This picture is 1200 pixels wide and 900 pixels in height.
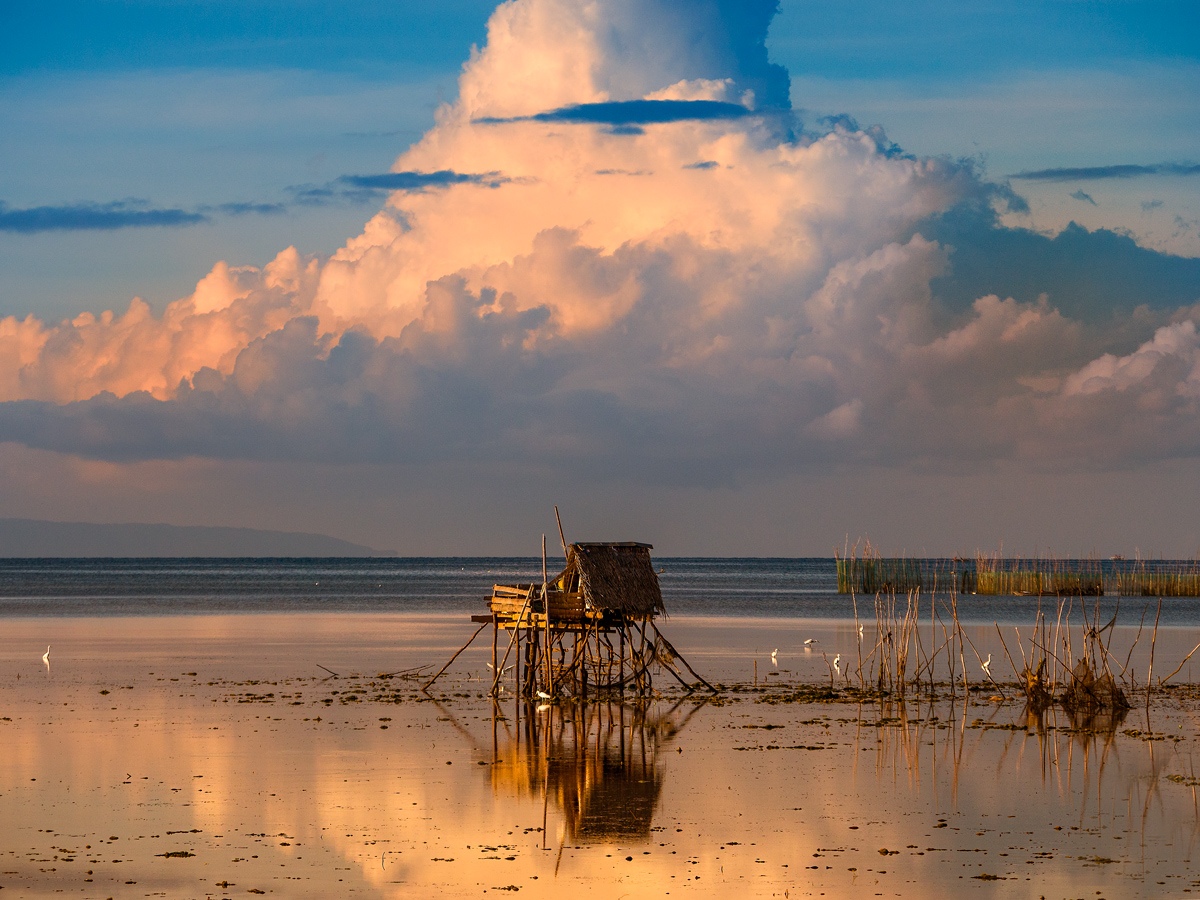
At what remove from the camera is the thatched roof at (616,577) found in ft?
90.5

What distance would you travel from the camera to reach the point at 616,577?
92.2 ft

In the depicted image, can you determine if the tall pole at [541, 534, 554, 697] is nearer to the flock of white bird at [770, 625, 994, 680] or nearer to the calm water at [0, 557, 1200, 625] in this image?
the flock of white bird at [770, 625, 994, 680]

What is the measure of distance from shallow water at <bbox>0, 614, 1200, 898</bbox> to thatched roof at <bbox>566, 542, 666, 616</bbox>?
202cm

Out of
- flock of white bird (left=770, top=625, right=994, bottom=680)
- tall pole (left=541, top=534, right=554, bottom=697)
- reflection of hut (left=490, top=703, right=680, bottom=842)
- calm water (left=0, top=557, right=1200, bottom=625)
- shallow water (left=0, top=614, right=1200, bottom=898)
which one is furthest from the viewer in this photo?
calm water (left=0, top=557, right=1200, bottom=625)

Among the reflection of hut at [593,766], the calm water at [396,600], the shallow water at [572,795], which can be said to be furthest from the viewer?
the calm water at [396,600]

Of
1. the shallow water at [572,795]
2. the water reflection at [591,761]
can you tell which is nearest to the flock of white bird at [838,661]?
the shallow water at [572,795]

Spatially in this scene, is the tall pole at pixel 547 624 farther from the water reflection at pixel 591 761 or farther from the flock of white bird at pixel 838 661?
the flock of white bird at pixel 838 661

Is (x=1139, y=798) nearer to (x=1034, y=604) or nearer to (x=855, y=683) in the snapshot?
(x=855, y=683)

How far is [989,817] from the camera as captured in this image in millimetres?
16844

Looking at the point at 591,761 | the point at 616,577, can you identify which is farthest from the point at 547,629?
the point at 591,761

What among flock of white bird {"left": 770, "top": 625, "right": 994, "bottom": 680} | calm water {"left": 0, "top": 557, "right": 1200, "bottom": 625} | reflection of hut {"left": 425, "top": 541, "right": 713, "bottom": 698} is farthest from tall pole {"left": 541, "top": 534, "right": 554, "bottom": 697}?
calm water {"left": 0, "top": 557, "right": 1200, "bottom": 625}

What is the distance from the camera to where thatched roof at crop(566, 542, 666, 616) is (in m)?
27.6

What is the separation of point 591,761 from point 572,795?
8.71 ft

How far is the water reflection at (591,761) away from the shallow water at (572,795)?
0.07 m
